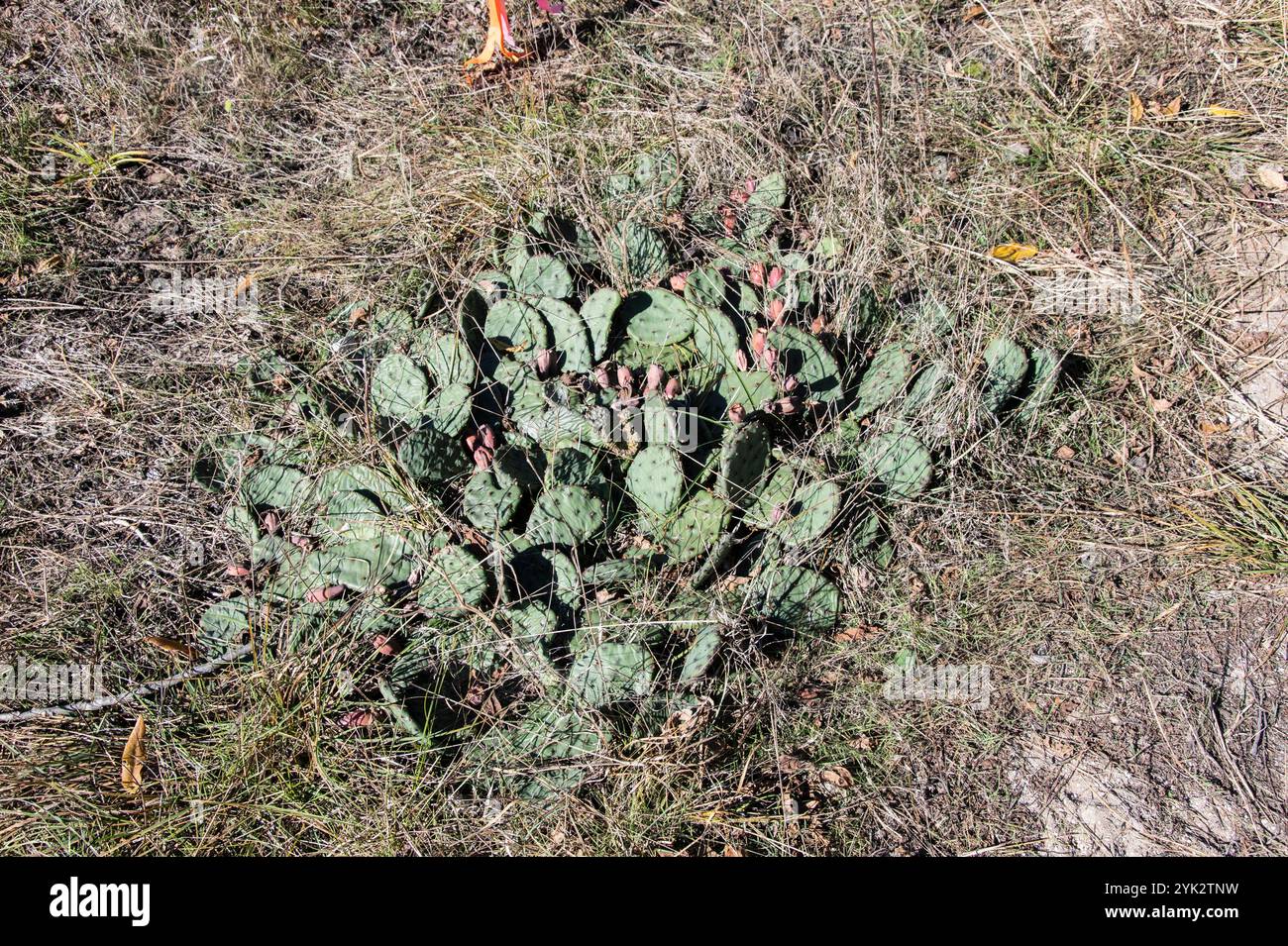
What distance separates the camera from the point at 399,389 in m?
2.46

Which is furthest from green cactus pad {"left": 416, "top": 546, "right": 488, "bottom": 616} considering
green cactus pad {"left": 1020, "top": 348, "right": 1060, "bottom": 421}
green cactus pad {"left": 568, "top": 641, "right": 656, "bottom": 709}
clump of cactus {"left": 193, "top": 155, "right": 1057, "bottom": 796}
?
green cactus pad {"left": 1020, "top": 348, "right": 1060, "bottom": 421}

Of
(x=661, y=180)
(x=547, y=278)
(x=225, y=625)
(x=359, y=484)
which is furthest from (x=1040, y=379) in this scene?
(x=225, y=625)

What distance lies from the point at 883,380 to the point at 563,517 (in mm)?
918

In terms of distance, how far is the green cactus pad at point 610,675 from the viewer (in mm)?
2045

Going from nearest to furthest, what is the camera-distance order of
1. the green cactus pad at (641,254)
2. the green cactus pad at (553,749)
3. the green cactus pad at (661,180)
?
the green cactus pad at (553,749) < the green cactus pad at (641,254) < the green cactus pad at (661,180)

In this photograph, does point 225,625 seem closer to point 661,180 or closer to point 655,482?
point 655,482

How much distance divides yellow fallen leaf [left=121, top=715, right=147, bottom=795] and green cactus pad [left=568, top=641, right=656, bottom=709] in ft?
3.03

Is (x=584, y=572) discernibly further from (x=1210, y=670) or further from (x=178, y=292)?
(x=178, y=292)

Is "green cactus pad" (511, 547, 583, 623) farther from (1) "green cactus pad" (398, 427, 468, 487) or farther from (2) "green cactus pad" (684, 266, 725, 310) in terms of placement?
(2) "green cactus pad" (684, 266, 725, 310)

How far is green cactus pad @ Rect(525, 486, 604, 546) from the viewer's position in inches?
87.7

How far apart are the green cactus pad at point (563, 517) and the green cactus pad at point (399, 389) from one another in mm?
442

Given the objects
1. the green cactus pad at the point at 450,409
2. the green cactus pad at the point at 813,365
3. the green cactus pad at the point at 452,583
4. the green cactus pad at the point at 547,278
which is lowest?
the green cactus pad at the point at 452,583

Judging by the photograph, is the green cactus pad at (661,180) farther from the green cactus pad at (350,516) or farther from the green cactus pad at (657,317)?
the green cactus pad at (350,516)

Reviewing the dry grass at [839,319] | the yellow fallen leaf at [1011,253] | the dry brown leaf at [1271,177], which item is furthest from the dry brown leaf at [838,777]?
the dry brown leaf at [1271,177]
